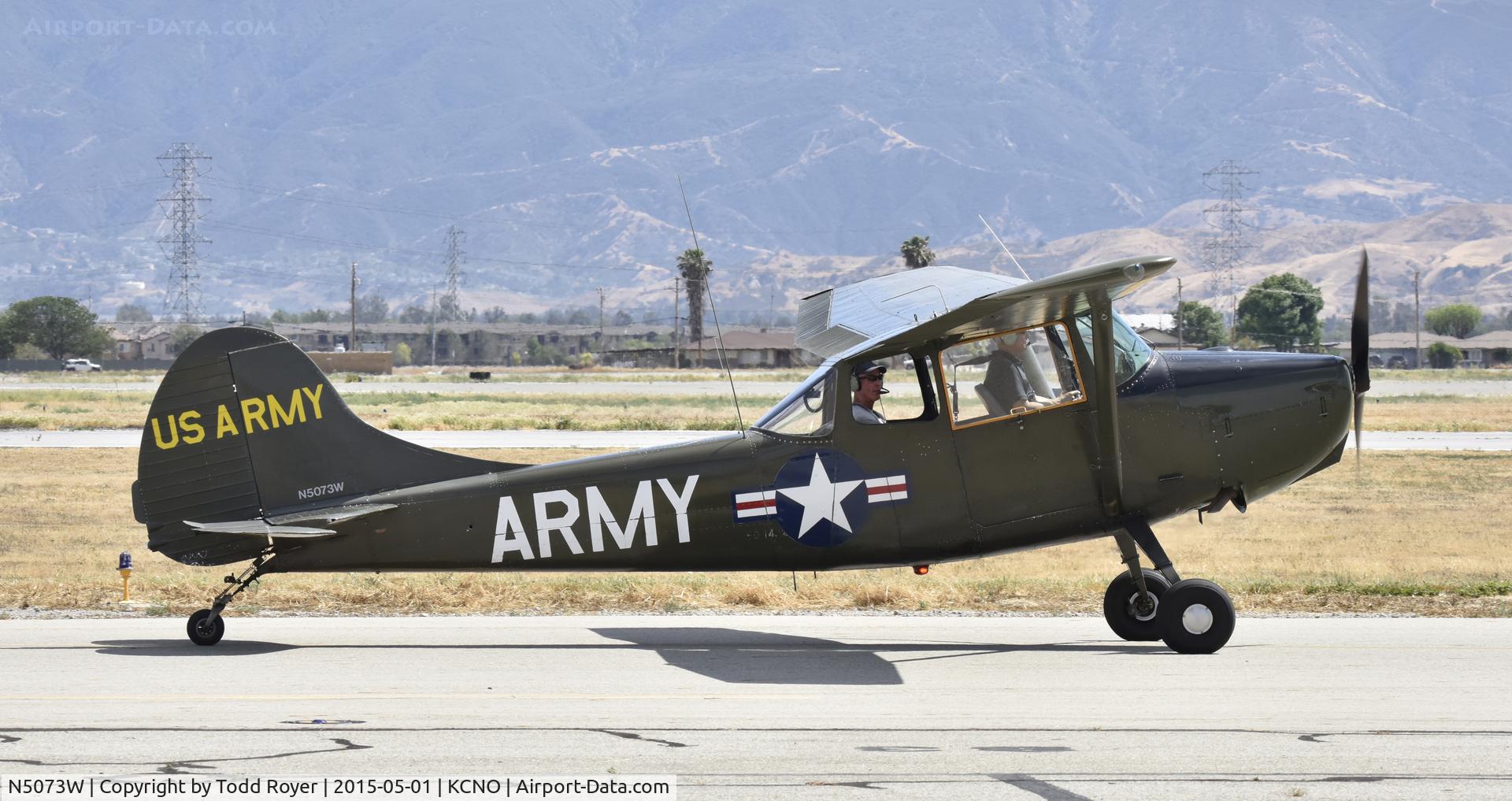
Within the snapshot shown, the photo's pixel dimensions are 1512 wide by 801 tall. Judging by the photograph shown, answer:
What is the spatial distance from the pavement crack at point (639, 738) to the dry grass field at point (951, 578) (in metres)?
4.93

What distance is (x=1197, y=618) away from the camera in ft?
35.2

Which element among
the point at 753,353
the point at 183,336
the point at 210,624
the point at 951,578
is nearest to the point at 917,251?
the point at 753,353

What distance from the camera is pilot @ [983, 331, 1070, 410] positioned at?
1093 cm

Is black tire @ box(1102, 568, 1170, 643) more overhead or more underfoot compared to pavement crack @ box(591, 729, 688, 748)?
more overhead

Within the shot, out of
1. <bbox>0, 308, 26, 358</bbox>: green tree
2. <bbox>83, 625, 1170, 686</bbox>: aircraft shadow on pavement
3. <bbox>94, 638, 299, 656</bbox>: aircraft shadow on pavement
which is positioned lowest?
<bbox>94, 638, 299, 656</bbox>: aircraft shadow on pavement

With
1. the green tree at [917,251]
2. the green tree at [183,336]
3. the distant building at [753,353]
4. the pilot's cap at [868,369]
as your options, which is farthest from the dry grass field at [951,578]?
the green tree at [183,336]

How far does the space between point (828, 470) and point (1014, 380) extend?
4.92 ft

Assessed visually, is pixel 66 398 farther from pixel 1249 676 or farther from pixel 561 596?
pixel 1249 676

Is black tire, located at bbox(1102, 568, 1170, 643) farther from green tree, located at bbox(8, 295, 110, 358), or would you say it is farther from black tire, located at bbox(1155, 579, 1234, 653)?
green tree, located at bbox(8, 295, 110, 358)

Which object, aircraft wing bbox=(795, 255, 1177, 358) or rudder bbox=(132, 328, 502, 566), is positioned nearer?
aircraft wing bbox=(795, 255, 1177, 358)

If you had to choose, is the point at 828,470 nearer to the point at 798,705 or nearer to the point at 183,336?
the point at 798,705

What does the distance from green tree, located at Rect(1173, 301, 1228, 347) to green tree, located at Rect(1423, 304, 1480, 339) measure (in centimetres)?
4611

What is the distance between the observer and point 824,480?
10820mm

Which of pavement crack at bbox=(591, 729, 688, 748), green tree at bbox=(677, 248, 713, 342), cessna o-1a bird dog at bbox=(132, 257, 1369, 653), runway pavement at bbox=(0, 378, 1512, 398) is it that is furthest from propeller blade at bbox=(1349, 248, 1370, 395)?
green tree at bbox=(677, 248, 713, 342)
